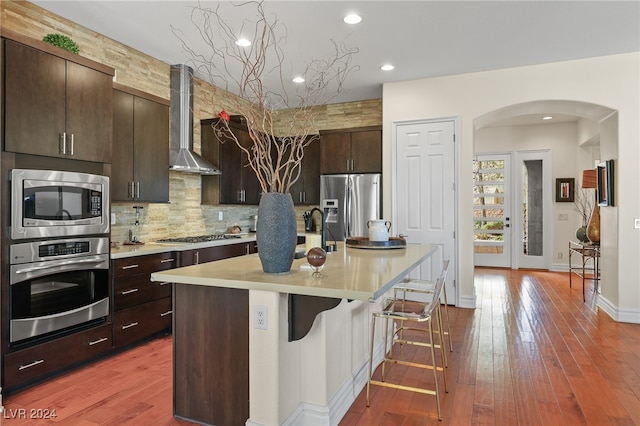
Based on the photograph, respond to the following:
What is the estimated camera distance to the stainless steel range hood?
448 cm

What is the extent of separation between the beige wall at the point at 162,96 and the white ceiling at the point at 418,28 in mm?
117

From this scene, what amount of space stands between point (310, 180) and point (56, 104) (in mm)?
3711

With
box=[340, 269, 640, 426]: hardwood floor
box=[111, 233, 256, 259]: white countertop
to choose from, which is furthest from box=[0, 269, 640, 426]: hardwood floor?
box=[111, 233, 256, 259]: white countertop

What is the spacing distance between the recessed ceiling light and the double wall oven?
239 cm

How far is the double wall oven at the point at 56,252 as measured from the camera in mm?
2559

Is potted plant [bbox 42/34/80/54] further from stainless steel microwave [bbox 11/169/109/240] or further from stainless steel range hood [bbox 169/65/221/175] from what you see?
stainless steel range hood [bbox 169/65/221/175]

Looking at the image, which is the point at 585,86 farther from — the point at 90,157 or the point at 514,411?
the point at 90,157

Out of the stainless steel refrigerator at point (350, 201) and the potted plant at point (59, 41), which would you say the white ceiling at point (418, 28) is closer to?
the potted plant at point (59, 41)

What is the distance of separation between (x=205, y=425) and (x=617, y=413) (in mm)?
2349

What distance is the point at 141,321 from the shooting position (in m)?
3.45

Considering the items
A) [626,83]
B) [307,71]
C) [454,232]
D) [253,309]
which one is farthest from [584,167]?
[253,309]

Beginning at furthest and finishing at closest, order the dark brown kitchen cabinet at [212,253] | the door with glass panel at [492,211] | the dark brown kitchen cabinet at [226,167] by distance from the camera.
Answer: the door with glass panel at [492,211], the dark brown kitchen cabinet at [226,167], the dark brown kitchen cabinet at [212,253]

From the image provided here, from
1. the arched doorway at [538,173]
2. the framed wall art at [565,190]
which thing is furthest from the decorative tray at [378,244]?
the framed wall art at [565,190]

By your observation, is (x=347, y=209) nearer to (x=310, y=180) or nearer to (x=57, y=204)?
(x=310, y=180)
